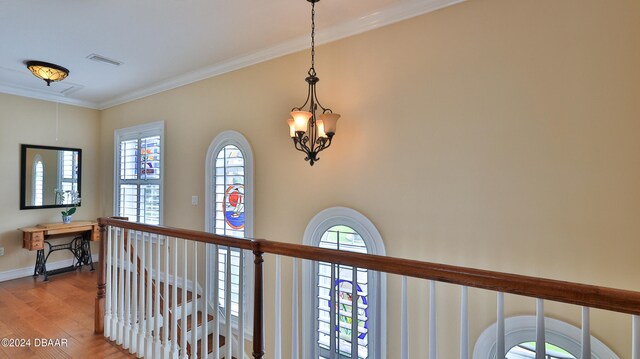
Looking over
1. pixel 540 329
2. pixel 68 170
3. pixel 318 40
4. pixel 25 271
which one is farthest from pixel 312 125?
pixel 25 271

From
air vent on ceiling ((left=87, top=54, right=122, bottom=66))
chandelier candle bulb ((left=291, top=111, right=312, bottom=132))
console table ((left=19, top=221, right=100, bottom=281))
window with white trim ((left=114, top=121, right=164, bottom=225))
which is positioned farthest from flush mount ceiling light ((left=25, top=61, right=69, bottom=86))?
chandelier candle bulb ((left=291, top=111, right=312, bottom=132))

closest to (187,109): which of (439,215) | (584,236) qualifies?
(439,215)

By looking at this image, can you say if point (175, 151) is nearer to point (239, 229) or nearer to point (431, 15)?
point (239, 229)

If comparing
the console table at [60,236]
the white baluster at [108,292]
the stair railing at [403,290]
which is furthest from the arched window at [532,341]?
the console table at [60,236]

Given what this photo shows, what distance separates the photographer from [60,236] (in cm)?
468

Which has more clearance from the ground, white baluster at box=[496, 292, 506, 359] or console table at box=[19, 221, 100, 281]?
white baluster at box=[496, 292, 506, 359]

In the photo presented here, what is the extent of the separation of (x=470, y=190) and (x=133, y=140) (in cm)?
484

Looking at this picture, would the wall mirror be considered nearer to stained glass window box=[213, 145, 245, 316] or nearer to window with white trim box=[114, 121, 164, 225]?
window with white trim box=[114, 121, 164, 225]

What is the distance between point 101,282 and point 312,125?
7.70 ft

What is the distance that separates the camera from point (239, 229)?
3432mm

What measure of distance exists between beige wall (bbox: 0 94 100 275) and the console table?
0.52 feet

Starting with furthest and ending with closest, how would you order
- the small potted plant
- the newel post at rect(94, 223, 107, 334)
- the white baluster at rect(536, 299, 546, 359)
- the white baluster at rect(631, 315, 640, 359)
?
the small potted plant, the newel post at rect(94, 223, 107, 334), the white baluster at rect(536, 299, 546, 359), the white baluster at rect(631, 315, 640, 359)

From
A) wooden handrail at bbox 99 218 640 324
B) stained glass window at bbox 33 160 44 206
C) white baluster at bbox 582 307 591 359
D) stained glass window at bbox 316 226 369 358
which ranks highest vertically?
stained glass window at bbox 33 160 44 206

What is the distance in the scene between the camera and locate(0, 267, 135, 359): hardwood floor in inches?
99.7
